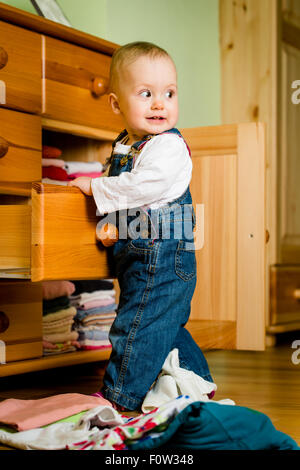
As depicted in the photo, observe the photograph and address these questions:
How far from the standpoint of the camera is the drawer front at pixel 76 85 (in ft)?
5.32

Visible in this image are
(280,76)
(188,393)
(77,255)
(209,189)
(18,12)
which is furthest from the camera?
(280,76)

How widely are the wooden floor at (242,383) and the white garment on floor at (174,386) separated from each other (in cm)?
10

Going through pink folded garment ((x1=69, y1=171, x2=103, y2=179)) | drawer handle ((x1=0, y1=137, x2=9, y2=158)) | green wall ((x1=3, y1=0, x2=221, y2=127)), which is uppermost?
green wall ((x1=3, y1=0, x2=221, y2=127))

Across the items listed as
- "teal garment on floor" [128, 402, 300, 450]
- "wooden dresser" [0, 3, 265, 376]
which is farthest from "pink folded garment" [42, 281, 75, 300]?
"teal garment on floor" [128, 402, 300, 450]

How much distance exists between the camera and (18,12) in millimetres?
1503

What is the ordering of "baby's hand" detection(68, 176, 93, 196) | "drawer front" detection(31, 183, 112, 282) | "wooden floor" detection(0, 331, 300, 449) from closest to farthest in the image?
"drawer front" detection(31, 183, 112, 282) < "baby's hand" detection(68, 176, 93, 196) < "wooden floor" detection(0, 331, 300, 449)

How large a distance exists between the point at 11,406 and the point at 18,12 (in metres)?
0.94

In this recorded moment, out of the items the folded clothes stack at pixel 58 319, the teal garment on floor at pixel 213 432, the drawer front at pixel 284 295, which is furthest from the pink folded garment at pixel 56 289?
the drawer front at pixel 284 295

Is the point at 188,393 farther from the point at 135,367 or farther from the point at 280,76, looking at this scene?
the point at 280,76

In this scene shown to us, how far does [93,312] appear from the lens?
1846 millimetres

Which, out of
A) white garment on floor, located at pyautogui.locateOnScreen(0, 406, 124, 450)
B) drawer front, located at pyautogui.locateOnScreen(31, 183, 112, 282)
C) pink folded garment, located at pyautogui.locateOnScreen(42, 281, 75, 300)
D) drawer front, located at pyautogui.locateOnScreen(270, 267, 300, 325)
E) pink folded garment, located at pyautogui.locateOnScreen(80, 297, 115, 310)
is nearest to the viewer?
white garment on floor, located at pyautogui.locateOnScreen(0, 406, 124, 450)

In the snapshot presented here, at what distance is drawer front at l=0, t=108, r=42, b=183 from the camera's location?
150 centimetres

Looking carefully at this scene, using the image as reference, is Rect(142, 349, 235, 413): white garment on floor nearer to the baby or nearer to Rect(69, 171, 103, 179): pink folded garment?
the baby

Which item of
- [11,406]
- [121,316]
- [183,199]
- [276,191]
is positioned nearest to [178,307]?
[121,316]
